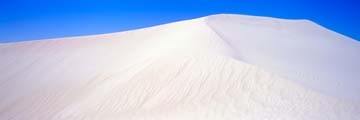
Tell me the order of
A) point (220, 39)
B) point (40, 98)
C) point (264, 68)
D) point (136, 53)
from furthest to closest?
point (136, 53) < point (220, 39) < point (40, 98) < point (264, 68)

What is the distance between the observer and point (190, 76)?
49.0 ft

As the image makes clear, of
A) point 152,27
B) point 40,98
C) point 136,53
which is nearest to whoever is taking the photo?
point 40,98

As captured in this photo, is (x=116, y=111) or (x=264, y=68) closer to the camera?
(x=116, y=111)

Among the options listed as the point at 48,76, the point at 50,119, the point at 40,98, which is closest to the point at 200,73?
the point at 50,119

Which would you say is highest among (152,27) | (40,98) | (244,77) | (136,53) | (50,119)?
(152,27)

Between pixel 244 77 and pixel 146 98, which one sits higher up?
pixel 244 77

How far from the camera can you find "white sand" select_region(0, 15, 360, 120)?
1231cm

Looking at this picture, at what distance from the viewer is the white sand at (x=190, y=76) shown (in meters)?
12.3

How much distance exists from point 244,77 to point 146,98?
3.79 metres

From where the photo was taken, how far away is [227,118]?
37.4 ft

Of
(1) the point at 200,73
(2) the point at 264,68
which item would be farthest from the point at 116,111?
(2) the point at 264,68

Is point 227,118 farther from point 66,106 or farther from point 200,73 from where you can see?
point 66,106

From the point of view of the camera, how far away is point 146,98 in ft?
46.1

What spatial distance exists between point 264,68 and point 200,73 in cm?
254
